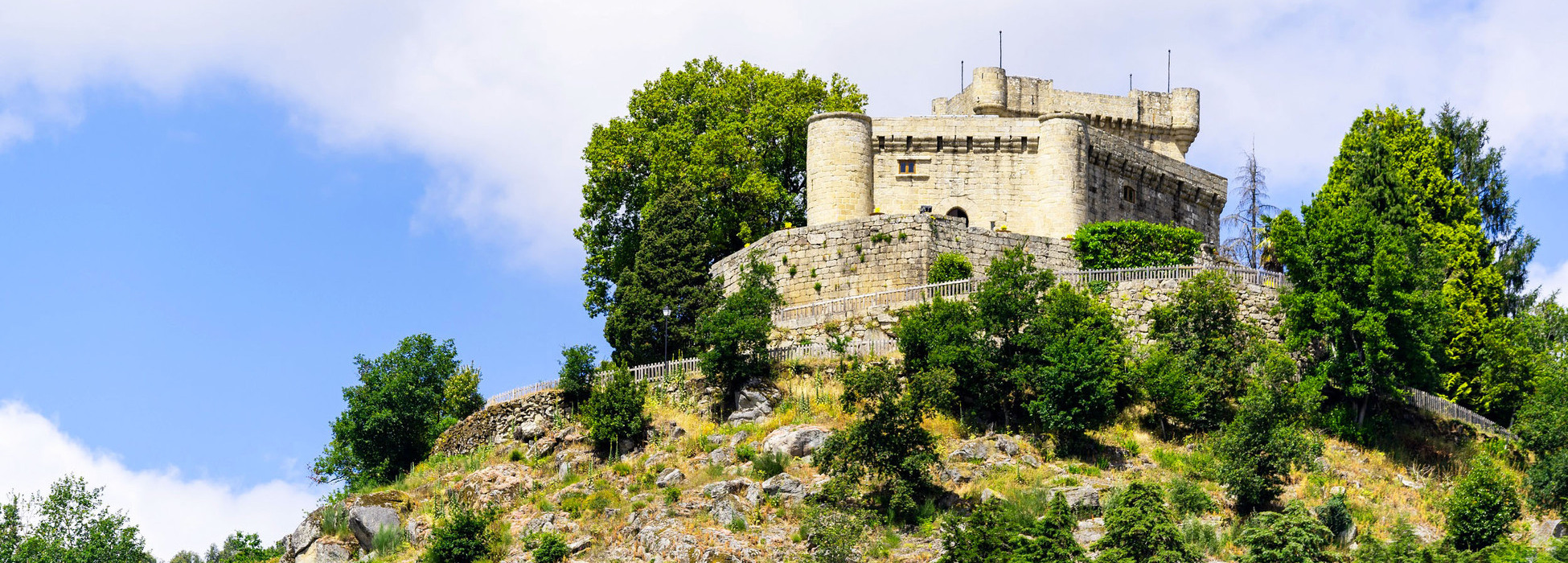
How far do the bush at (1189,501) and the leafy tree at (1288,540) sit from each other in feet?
8.20

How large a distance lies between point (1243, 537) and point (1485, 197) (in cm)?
2155

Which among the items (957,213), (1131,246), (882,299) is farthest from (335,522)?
(1131,246)

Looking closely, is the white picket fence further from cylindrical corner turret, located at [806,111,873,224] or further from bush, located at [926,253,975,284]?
cylindrical corner turret, located at [806,111,873,224]

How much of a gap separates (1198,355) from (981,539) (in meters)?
12.1

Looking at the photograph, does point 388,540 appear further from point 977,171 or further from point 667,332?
point 977,171

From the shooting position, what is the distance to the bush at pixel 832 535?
131 ft

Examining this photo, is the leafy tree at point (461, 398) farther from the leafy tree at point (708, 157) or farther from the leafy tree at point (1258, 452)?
the leafy tree at point (1258, 452)

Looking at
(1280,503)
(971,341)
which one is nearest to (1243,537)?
(1280,503)

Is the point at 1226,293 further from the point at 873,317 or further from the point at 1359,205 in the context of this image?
the point at 873,317

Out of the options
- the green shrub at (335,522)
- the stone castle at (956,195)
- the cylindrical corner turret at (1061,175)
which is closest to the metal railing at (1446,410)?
the stone castle at (956,195)

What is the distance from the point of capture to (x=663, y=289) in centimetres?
5378

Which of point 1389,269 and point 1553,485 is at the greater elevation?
point 1389,269

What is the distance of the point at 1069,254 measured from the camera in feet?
185

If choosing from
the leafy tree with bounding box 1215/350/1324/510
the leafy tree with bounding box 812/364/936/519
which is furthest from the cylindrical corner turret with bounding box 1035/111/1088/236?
the leafy tree with bounding box 812/364/936/519
